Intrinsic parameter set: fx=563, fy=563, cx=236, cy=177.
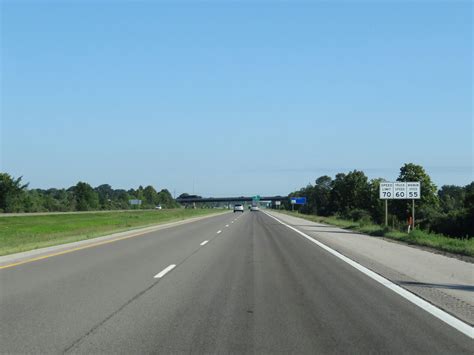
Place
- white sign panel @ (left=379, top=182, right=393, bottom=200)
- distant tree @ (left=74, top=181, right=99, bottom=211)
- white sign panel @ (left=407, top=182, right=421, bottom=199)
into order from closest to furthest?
white sign panel @ (left=407, top=182, right=421, bottom=199), white sign panel @ (left=379, top=182, right=393, bottom=200), distant tree @ (left=74, top=181, right=99, bottom=211)

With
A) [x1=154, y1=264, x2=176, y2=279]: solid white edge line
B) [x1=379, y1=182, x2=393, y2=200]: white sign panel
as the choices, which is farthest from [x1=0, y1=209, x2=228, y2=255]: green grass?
[x1=379, y1=182, x2=393, y2=200]: white sign panel

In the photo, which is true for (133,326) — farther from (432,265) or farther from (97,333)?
(432,265)

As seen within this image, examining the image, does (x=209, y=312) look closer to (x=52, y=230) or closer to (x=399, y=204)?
(x=52, y=230)

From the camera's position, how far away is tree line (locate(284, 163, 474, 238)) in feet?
194

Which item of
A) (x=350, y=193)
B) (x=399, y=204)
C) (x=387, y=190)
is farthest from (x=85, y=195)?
(x=387, y=190)

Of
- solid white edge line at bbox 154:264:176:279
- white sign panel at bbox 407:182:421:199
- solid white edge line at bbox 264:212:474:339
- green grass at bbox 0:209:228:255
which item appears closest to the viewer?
solid white edge line at bbox 264:212:474:339

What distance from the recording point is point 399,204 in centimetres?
9156

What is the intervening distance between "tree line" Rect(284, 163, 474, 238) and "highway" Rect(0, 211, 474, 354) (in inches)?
978

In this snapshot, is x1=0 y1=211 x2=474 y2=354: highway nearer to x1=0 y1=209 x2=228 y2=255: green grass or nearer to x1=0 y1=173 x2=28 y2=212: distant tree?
x1=0 y1=209 x2=228 y2=255: green grass

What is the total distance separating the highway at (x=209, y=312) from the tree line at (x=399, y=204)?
24.9m

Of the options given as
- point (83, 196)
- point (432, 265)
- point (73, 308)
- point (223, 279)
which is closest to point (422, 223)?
point (432, 265)

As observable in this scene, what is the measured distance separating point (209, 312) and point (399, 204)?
86.7m

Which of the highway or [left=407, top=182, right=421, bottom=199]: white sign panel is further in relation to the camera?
[left=407, top=182, right=421, bottom=199]: white sign panel

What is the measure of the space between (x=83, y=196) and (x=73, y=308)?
16807 centimetres
